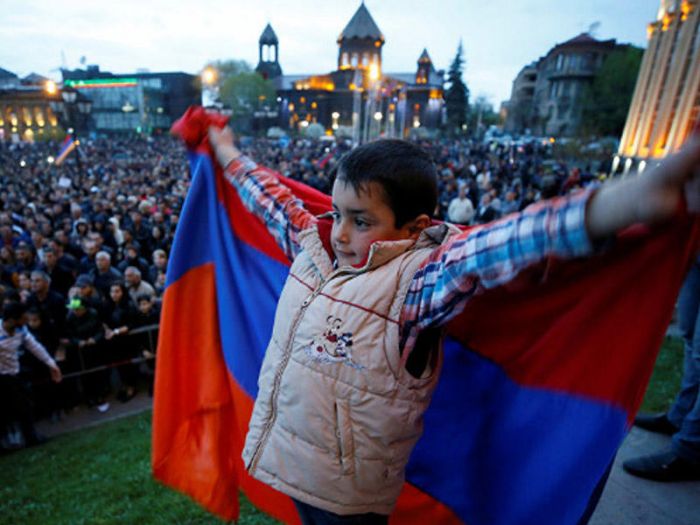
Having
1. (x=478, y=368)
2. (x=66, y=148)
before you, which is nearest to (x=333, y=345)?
(x=478, y=368)

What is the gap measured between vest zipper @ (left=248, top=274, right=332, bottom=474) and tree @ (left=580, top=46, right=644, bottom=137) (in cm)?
5001

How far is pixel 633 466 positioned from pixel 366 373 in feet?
9.42

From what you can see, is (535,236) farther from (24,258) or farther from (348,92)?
(348,92)

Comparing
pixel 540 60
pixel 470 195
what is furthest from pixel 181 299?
pixel 540 60

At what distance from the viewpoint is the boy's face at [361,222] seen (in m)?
1.46

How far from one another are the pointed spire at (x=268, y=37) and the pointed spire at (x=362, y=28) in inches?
688

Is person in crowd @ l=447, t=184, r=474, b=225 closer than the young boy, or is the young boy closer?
the young boy

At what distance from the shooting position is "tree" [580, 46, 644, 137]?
46.8 metres

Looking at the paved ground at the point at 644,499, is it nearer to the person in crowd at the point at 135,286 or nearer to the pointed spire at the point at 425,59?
the person in crowd at the point at 135,286

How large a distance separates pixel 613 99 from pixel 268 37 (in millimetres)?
72893

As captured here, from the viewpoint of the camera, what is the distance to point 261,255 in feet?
8.68

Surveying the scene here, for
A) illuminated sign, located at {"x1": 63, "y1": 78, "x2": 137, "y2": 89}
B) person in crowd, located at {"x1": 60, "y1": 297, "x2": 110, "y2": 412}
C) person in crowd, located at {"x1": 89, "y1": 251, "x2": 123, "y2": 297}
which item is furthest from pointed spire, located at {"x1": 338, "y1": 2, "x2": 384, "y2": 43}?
person in crowd, located at {"x1": 60, "y1": 297, "x2": 110, "y2": 412}

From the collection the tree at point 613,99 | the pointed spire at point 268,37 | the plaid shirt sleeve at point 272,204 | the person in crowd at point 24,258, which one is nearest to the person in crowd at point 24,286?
the person in crowd at point 24,258

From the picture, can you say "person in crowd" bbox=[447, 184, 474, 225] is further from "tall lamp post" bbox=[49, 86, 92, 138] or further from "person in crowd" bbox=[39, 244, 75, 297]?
"tall lamp post" bbox=[49, 86, 92, 138]
